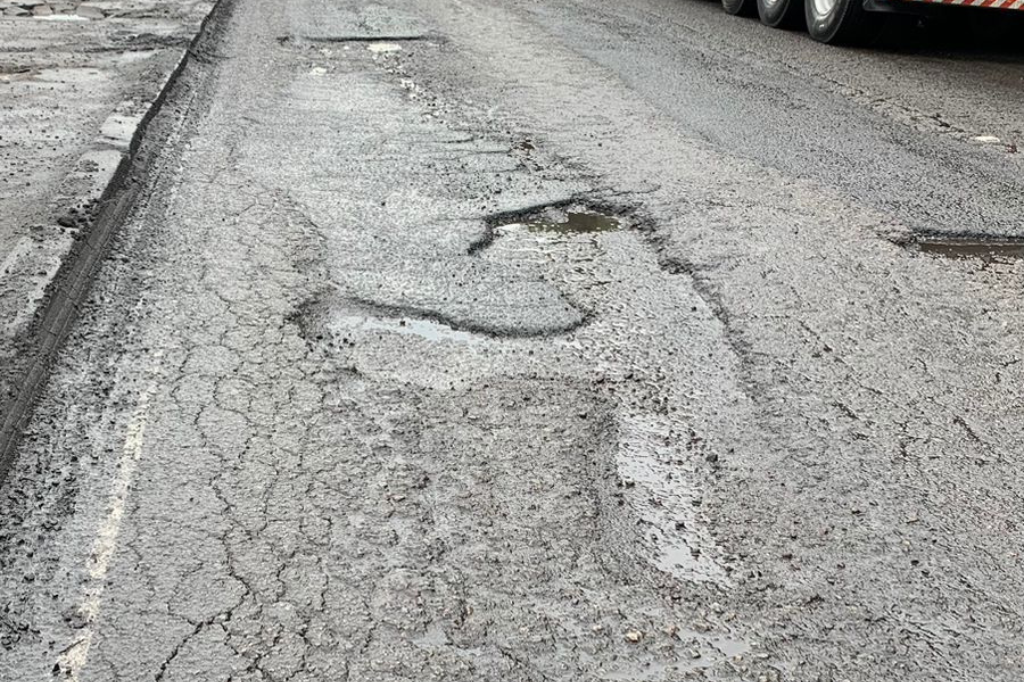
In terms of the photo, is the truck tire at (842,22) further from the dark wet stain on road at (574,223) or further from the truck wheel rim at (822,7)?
the dark wet stain on road at (574,223)

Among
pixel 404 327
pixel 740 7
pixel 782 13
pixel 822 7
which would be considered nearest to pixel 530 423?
pixel 404 327

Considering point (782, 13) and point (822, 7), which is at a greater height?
point (822, 7)

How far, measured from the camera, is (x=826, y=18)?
10336 millimetres

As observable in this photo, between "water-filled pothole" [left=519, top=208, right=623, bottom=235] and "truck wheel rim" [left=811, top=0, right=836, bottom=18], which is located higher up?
"truck wheel rim" [left=811, top=0, right=836, bottom=18]

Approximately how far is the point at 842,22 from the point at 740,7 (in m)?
2.35

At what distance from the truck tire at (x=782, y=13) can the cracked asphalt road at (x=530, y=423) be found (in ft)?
16.2

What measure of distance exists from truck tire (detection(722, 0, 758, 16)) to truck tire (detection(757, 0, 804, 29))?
1.72 ft

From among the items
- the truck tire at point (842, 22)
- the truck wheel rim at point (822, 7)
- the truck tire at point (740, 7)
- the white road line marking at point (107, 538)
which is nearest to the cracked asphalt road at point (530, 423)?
the white road line marking at point (107, 538)

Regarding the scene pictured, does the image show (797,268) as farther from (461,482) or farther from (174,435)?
(174,435)

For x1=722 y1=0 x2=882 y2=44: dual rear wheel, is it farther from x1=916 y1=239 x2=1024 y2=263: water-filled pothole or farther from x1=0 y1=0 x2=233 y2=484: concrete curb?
x1=0 y1=0 x2=233 y2=484: concrete curb

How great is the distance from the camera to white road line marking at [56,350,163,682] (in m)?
2.34

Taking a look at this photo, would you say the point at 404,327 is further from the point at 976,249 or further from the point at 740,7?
the point at 740,7

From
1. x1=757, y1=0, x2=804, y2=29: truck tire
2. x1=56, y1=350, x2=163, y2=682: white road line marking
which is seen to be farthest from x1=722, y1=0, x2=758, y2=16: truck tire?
x1=56, y1=350, x2=163, y2=682: white road line marking

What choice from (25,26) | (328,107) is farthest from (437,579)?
(25,26)
